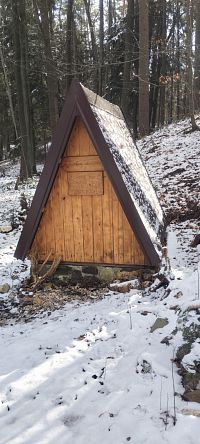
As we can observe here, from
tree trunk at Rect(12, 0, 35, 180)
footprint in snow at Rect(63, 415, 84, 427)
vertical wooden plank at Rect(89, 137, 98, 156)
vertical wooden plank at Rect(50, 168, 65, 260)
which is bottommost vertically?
footprint in snow at Rect(63, 415, 84, 427)

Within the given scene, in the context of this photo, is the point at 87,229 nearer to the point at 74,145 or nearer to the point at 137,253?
the point at 137,253

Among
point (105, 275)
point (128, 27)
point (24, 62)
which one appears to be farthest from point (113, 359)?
point (128, 27)

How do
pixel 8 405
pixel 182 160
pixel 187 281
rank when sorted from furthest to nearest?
1. pixel 182 160
2. pixel 187 281
3. pixel 8 405

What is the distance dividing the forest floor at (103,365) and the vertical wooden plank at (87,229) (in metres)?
0.70

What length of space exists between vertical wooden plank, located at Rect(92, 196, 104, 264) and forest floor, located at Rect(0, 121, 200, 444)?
69cm

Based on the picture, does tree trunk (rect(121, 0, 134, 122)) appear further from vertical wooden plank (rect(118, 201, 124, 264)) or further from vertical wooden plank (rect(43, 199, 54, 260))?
vertical wooden plank (rect(118, 201, 124, 264))

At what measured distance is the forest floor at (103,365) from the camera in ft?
10.3

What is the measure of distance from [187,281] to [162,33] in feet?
77.6

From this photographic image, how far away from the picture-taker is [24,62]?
62.7ft

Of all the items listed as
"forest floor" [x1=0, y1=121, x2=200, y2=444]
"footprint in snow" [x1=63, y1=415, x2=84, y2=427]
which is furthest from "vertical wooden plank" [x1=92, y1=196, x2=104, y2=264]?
"footprint in snow" [x1=63, y1=415, x2=84, y2=427]

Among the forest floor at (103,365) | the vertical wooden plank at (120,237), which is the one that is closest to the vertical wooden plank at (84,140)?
the vertical wooden plank at (120,237)

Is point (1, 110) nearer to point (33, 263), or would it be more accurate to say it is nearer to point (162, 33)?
point (162, 33)

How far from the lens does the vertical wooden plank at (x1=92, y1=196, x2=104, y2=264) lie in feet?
21.9

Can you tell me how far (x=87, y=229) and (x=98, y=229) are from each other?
207 millimetres
